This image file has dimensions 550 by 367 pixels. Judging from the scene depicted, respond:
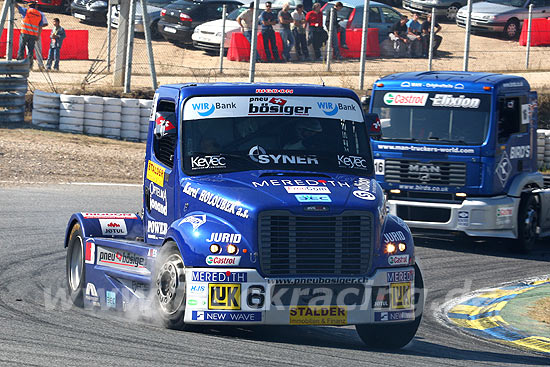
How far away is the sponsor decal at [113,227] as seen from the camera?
9.49 meters

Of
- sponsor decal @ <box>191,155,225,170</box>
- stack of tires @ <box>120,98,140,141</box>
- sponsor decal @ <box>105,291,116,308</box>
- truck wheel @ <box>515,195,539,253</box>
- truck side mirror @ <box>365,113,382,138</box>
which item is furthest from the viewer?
stack of tires @ <box>120,98,140,141</box>

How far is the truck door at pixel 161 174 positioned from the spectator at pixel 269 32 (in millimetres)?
18739

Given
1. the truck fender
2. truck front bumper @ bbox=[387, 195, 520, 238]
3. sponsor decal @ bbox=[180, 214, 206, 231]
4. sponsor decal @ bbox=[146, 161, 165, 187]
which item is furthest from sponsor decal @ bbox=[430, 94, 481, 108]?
sponsor decal @ bbox=[180, 214, 206, 231]

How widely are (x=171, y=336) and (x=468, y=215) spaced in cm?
729

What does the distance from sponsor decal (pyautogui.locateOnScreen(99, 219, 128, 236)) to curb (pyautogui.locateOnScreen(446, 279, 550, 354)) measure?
344 cm

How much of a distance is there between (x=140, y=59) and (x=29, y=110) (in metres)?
5.67

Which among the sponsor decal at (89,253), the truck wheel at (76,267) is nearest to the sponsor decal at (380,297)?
the sponsor decal at (89,253)

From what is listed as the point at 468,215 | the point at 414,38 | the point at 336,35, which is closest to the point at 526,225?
the point at 468,215

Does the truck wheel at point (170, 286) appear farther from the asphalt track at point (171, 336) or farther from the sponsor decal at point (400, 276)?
the sponsor decal at point (400, 276)

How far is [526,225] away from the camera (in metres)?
14.3

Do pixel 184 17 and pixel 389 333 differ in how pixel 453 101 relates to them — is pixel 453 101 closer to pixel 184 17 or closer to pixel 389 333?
pixel 389 333

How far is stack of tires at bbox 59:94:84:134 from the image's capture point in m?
21.1

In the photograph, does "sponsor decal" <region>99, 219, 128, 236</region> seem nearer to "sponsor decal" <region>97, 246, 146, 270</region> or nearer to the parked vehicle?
"sponsor decal" <region>97, 246, 146, 270</region>

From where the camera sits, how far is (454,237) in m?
15.6
